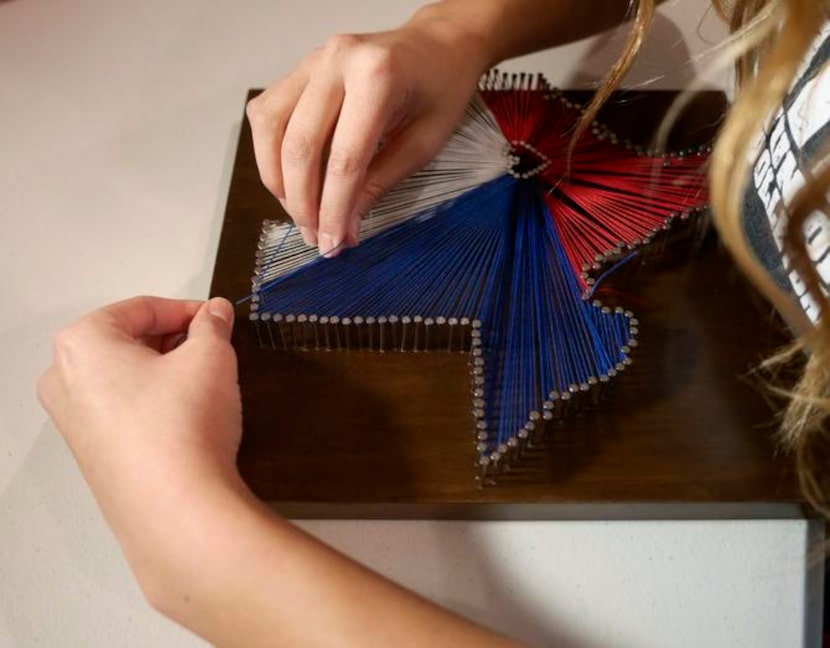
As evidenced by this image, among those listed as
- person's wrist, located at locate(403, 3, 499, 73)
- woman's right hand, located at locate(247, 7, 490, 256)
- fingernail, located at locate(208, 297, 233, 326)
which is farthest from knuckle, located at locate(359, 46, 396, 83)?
fingernail, located at locate(208, 297, 233, 326)

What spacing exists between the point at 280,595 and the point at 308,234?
1.12 feet

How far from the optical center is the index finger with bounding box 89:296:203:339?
69cm

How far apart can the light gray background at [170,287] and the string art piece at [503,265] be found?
0.11 m

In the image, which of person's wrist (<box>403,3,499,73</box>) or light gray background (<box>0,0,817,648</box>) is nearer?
light gray background (<box>0,0,817,648</box>)

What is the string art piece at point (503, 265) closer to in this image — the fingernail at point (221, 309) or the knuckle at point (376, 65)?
the fingernail at point (221, 309)

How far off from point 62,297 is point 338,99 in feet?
1.29

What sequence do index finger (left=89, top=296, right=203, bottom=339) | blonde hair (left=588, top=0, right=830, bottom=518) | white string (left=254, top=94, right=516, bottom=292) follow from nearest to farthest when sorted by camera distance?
blonde hair (left=588, top=0, right=830, bottom=518) → index finger (left=89, top=296, right=203, bottom=339) → white string (left=254, top=94, right=516, bottom=292)

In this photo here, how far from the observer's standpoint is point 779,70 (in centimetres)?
55

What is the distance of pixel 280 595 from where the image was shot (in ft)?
1.88

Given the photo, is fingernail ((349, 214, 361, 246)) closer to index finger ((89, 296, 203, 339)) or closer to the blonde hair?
→ index finger ((89, 296, 203, 339))

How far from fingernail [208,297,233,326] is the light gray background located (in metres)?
0.18

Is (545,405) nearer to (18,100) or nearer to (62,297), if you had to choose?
(62,297)

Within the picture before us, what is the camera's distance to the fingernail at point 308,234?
0.78m

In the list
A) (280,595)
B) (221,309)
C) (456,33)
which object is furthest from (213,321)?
(456,33)
